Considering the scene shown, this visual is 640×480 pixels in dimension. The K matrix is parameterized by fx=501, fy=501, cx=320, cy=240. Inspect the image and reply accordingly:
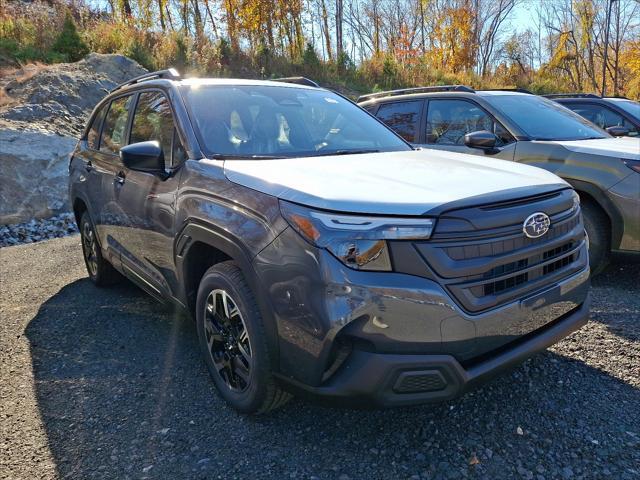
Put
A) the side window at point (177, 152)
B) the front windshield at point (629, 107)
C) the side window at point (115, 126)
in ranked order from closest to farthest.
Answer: the side window at point (177, 152) < the side window at point (115, 126) < the front windshield at point (629, 107)

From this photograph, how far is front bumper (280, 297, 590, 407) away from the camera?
196 centimetres

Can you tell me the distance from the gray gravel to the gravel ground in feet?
15.2

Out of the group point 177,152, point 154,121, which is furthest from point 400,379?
point 154,121

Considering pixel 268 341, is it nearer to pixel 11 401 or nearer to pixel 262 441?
pixel 262 441

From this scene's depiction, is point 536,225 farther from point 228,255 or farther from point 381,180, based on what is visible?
point 228,255

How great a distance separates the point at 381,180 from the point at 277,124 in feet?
3.83

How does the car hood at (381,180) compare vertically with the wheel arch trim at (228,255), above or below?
above

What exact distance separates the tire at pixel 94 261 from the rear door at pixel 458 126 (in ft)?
11.6

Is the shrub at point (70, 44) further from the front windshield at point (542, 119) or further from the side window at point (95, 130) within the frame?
the front windshield at point (542, 119)

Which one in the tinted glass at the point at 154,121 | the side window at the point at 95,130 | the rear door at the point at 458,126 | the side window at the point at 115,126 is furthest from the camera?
the rear door at the point at 458,126

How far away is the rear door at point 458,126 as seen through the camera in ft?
16.0

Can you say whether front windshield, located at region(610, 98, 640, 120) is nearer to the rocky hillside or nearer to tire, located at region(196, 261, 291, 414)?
tire, located at region(196, 261, 291, 414)

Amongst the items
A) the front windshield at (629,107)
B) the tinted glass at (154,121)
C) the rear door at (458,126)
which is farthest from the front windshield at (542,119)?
the tinted glass at (154,121)

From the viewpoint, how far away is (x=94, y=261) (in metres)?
4.71
